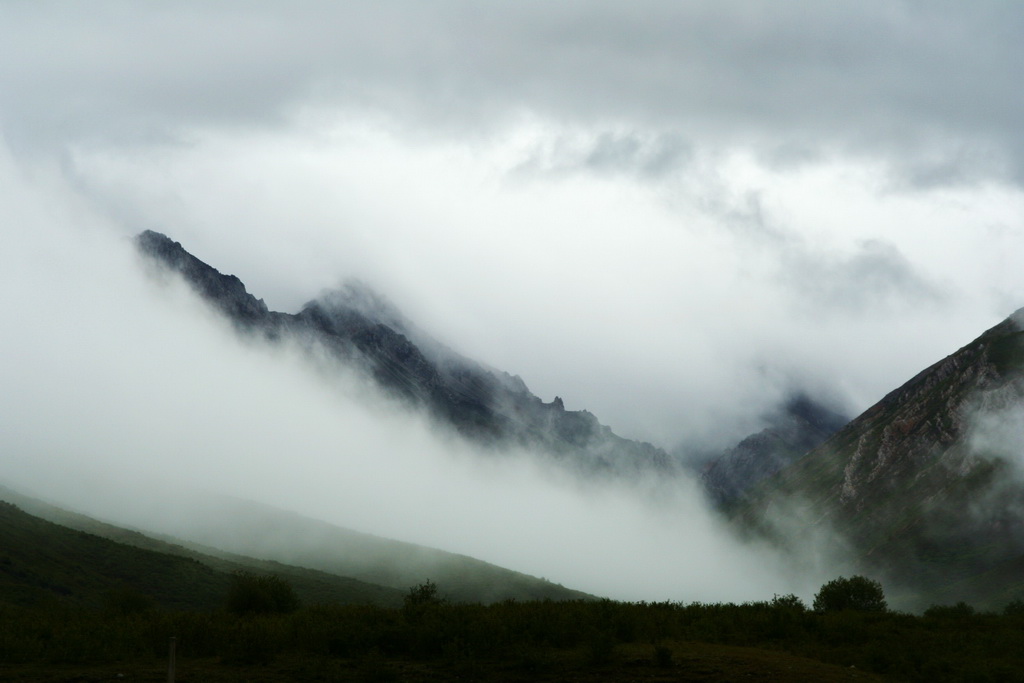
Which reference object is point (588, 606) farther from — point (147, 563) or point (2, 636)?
point (147, 563)

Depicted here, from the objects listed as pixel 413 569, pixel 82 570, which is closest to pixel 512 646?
pixel 82 570

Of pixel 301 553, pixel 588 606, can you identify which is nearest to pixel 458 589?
pixel 301 553

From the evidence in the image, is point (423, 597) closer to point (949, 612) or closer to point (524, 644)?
point (524, 644)

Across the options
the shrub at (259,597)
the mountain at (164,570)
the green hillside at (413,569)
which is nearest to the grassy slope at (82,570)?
the mountain at (164,570)

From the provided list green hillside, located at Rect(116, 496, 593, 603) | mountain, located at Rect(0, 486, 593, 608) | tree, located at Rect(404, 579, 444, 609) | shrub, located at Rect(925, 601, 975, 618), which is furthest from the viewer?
green hillside, located at Rect(116, 496, 593, 603)

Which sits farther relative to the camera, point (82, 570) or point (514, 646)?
point (82, 570)

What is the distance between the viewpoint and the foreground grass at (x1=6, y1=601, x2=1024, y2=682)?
29641mm

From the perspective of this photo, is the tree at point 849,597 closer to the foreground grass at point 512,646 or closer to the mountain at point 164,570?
the foreground grass at point 512,646

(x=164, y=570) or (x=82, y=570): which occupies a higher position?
(x=164, y=570)

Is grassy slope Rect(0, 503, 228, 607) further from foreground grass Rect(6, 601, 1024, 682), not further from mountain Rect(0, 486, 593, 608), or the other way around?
foreground grass Rect(6, 601, 1024, 682)

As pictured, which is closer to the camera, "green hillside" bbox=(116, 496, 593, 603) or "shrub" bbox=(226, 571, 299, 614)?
"shrub" bbox=(226, 571, 299, 614)

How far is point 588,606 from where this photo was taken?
42094 mm

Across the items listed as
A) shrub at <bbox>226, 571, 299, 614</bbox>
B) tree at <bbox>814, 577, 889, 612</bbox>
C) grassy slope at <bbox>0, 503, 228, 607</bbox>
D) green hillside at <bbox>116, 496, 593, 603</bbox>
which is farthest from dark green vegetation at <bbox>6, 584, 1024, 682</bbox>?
green hillside at <bbox>116, 496, 593, 603</bbox>

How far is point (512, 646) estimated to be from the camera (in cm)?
3256
